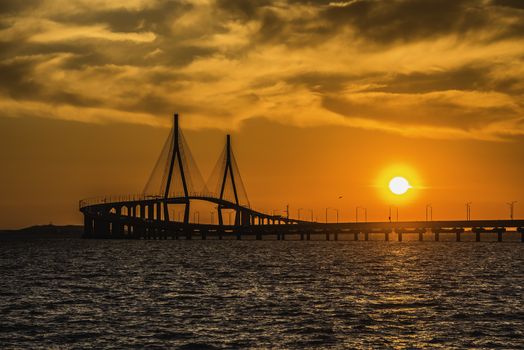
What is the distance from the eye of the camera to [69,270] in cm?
8919

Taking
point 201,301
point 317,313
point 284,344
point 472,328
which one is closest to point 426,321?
point 472,328

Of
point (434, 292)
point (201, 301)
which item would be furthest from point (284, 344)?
point (434, 292)

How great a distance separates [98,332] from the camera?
131 ft

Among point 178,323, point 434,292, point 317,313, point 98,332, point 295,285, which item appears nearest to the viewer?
point 98,332

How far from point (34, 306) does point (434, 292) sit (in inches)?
1132

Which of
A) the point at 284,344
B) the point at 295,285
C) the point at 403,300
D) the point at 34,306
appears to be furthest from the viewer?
the point at 295,285

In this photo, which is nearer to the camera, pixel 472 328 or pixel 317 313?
pixel 472 328

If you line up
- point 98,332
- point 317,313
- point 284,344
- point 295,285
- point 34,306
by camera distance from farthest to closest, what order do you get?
1. point 295,285
2. point 34,306
3. point 317,313
4. point 98,332
5. point 284,344

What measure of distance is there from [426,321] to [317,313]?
660 centimetres

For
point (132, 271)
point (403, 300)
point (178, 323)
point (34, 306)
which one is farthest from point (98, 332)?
point (132, 271)

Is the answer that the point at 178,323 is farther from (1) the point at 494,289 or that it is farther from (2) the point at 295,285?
(1) the point at 494,289

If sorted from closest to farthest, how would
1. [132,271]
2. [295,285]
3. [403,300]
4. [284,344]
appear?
[284,344] < [403,300] < [295,285] < [132,271]

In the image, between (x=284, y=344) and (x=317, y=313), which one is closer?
(x=284, y=344)

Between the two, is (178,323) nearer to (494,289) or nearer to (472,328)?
(472,328)
